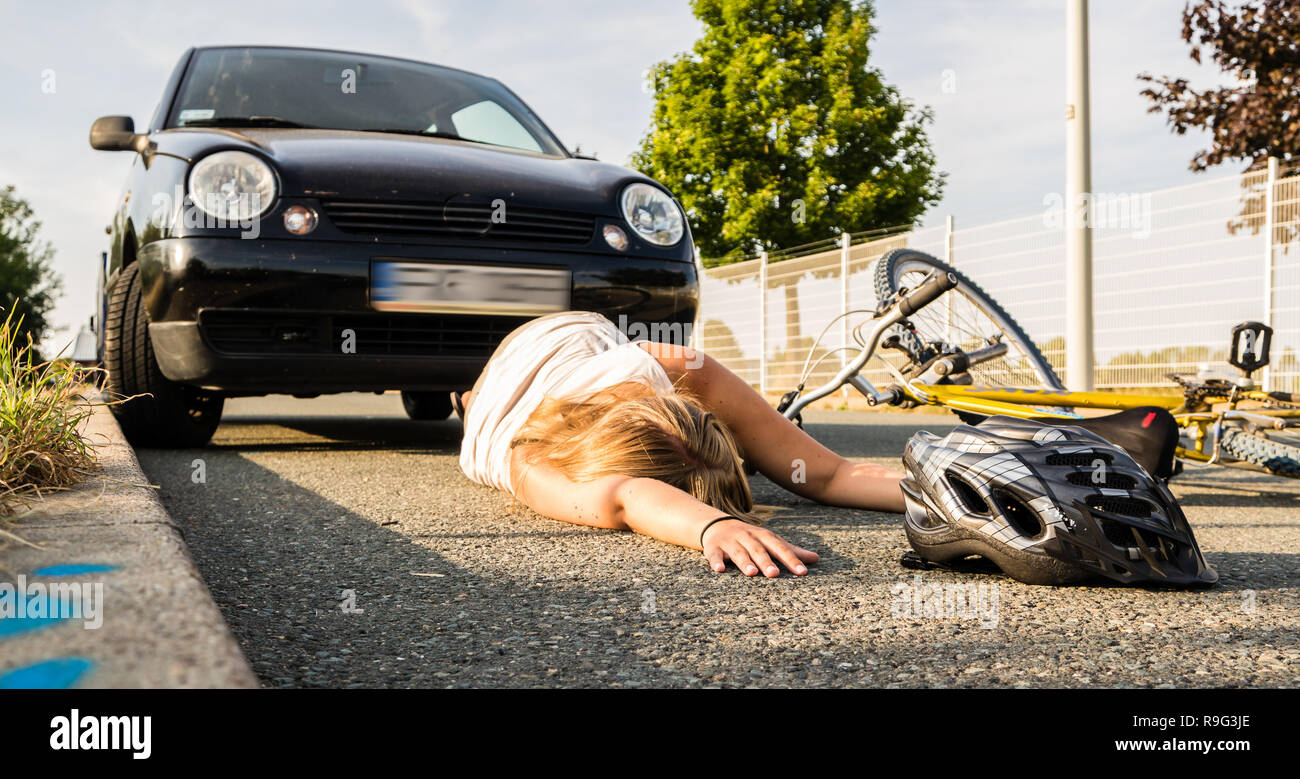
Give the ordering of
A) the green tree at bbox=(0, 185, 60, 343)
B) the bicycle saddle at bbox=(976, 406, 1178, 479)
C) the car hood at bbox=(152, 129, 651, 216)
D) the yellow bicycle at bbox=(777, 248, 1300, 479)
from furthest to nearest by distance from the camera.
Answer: the green tree at bbox=(0, 185, 60, 343) → the car hood at bbox=(152, 129, 651, 216) → the yellow bicycle at bbox=(777, 248, 1300, 479) → the bicycle saddle at bbox=(976, 406, 1178, 479)

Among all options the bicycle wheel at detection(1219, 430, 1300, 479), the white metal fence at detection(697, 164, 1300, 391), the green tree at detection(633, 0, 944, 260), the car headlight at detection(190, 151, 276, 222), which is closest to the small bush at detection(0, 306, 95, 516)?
the car headlight at detection(190, 151, 276, 222)

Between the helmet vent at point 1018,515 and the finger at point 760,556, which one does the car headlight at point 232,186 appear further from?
the helmet vent at point 1018,515

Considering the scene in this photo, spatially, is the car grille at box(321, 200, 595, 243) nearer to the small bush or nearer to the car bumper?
the car bumper

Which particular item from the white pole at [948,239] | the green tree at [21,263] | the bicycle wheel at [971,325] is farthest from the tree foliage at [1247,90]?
the green tree at [21,263]

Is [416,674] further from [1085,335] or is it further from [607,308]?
[1085,335]

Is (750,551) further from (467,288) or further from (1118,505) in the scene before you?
(467,288)

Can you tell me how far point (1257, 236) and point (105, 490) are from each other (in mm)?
7949

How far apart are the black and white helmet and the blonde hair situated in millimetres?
632

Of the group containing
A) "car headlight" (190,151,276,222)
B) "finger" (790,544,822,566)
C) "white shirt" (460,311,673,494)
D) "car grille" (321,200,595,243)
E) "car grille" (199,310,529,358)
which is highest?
"car headlight" (190,151,276,222)

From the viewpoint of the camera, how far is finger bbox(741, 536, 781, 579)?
6.93 feet

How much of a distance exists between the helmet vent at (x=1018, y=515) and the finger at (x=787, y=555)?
1.43 ft

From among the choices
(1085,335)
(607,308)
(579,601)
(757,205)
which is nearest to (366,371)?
(607,308)
